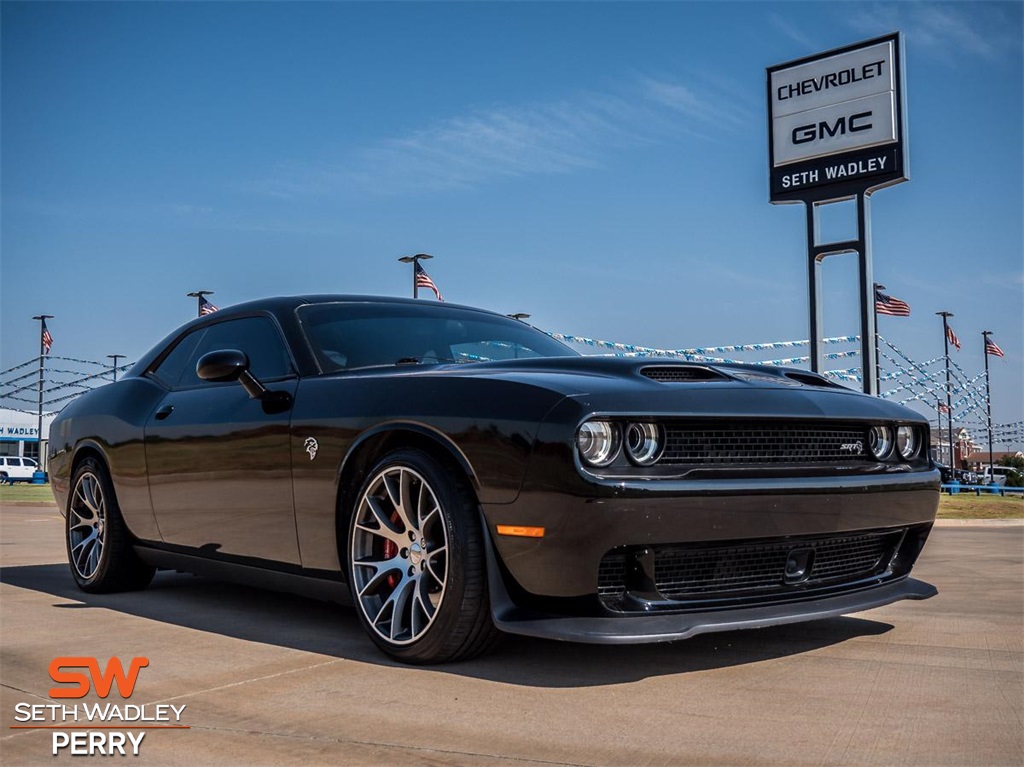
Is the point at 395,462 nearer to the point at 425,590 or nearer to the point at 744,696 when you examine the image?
the point at 425,590

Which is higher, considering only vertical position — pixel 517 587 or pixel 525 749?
pixel 517 587

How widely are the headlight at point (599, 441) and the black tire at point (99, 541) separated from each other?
3061mm

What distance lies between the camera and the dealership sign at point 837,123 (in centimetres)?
1689

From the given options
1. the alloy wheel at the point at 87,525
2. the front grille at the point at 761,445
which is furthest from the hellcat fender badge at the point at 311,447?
the alloy wheel at the point at 87,525

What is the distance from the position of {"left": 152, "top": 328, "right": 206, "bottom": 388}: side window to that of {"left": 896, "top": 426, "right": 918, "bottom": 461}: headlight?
3.28 m

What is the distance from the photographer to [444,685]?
3154 millimetres

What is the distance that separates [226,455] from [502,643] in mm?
1498

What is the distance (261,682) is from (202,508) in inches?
57.6

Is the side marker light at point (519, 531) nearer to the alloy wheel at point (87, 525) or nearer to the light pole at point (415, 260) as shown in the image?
the alloy wheel at point (87, 525)

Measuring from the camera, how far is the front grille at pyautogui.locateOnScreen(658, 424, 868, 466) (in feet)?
10.5

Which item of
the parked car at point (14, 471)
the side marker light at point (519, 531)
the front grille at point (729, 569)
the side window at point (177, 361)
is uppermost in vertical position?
the side window at point (177, 361)

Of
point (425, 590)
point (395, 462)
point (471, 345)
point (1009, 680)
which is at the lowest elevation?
point (1009, 680)

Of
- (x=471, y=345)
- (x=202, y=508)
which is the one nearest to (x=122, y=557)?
(x=202, y=508)

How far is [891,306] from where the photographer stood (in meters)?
30.7
